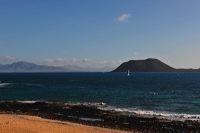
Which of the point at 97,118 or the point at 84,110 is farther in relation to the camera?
the point at 84,110

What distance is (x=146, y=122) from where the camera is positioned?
4444 cm

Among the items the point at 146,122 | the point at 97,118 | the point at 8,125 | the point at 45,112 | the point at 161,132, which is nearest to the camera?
the point at 8,125

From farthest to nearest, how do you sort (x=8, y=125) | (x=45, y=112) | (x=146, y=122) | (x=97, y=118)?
(x=45, y=112) < (x=97, y=118) < (x=146, y=122) < (x=8, y=125)

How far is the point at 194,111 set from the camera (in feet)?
197

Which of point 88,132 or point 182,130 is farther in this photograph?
point 182,130

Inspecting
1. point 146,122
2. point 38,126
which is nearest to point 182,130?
point 146,122

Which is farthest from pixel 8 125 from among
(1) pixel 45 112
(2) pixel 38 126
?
(1) pixel 45 112

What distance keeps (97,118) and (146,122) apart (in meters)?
6.73

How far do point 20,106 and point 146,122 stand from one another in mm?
23662

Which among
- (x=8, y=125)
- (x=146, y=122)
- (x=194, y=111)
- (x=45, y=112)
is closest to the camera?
(x=8, y=125)

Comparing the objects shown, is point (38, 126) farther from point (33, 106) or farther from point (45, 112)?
point (33, 106)

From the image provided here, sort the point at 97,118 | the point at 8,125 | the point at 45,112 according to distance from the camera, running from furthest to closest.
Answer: the point at 45,112 < the point at 97,118 < the point at 8,125

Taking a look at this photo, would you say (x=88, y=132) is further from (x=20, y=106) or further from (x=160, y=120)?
(x=20, y=106)

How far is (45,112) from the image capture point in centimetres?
5494
